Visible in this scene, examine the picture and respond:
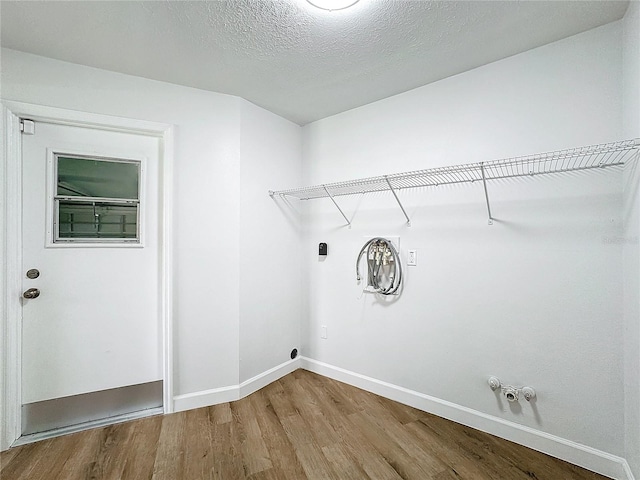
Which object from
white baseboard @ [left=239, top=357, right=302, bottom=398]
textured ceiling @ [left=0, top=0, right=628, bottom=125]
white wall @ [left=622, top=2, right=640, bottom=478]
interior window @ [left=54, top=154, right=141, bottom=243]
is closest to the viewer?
white wall @ [left=622, top=2, right=640, bottom=478]

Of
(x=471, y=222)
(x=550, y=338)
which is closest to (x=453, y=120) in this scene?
(x=471, y=222)

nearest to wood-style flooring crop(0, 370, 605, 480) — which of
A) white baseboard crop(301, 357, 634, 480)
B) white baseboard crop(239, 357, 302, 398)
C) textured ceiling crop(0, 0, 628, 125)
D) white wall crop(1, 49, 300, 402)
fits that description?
white baseboard crop(301, 357, 634, 480)

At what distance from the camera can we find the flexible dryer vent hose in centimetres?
235

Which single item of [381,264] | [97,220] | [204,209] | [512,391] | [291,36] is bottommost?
[512,391]

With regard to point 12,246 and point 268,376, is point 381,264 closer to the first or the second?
point 268,376

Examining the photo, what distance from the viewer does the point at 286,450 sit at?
1.79m

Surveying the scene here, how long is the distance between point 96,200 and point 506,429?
3.04m

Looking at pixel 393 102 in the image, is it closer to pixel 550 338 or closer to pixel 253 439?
pixel 550 338

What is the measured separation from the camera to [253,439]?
189cm

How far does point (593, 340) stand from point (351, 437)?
147cm

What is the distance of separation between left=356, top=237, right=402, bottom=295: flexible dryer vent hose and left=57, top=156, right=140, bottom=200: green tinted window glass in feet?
5.96

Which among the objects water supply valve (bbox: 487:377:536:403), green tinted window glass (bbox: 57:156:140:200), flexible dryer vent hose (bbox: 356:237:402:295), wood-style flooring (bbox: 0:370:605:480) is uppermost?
green tinted window glass (bbox: 57:156:140:200)

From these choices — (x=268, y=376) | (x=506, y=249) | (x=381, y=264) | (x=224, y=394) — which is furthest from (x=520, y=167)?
(x=224, y=394)

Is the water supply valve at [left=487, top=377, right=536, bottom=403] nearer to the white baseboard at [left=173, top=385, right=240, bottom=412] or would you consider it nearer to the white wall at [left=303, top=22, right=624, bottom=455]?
the white wall at [left=303, top=22, right=624, bottom=455]
